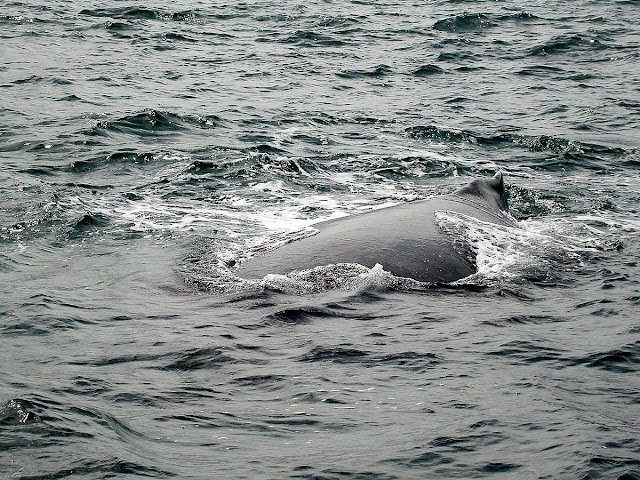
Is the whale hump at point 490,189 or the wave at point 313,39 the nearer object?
the whale hump at point 490,189

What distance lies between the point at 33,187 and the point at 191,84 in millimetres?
8575

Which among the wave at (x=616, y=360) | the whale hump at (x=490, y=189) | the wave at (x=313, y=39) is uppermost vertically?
the wave at (x=313, y=39)

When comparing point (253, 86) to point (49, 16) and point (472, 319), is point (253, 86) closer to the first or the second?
point (49, 16)

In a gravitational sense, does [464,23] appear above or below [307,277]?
above

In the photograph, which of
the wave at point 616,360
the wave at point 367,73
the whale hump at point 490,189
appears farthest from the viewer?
the wave at point 367,73

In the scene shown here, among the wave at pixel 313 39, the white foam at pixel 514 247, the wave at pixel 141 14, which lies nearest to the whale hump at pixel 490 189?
the white foam at pixel 514 247

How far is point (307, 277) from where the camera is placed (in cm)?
993

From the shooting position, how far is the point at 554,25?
29.5 m

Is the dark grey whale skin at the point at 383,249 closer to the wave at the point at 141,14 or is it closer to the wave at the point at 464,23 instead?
the wave at the point at 464,23

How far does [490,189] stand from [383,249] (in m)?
3.67

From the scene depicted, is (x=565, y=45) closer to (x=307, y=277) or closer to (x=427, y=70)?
(x=427, y=70)

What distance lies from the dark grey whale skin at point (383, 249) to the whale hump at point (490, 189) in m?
1.38

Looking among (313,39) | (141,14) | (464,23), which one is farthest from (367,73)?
(141,14)

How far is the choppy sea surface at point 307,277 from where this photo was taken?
22.0ft
